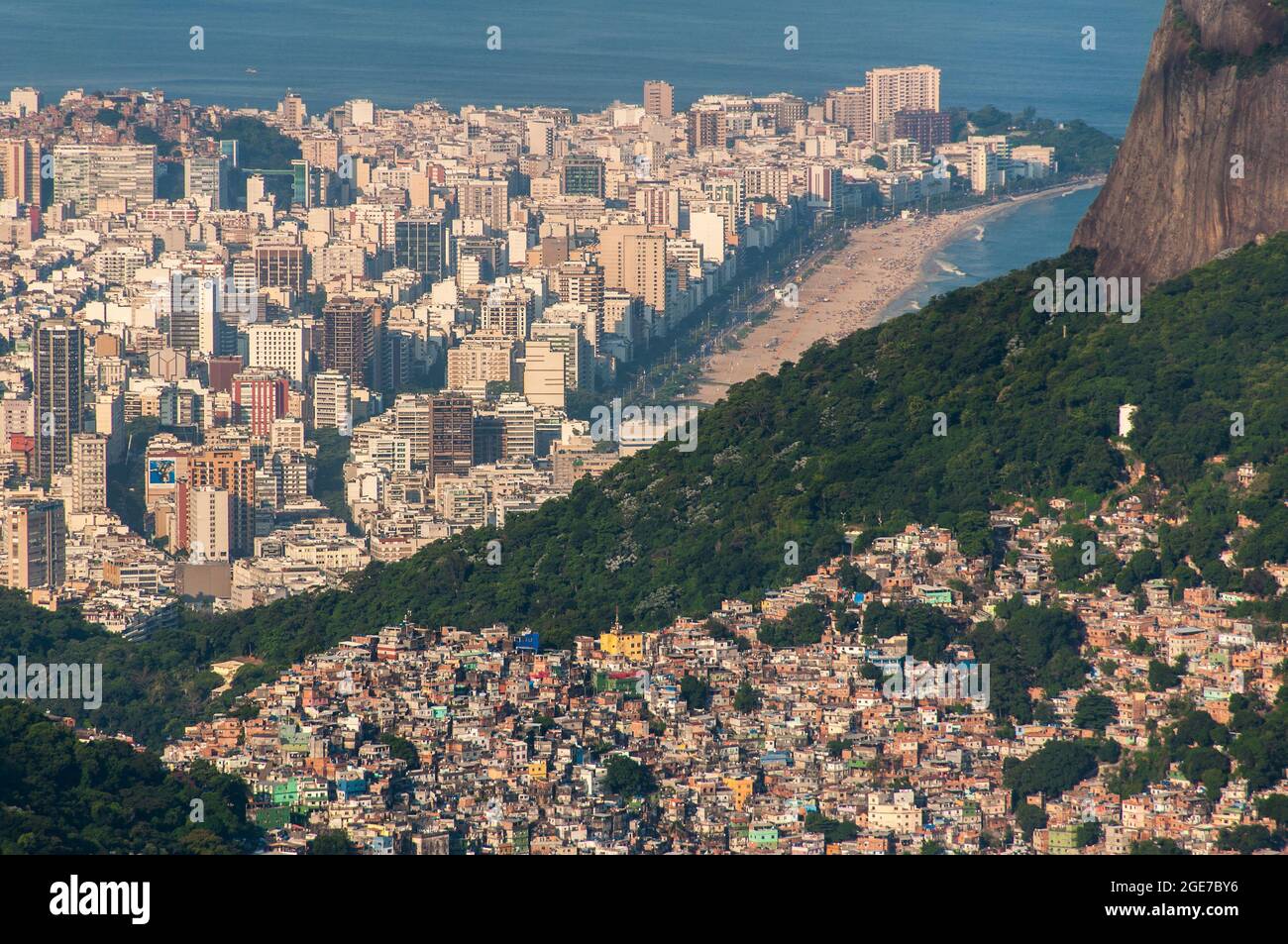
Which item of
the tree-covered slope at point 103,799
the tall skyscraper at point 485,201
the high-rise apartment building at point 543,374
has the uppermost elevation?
the tall skyscraper at point 485,201

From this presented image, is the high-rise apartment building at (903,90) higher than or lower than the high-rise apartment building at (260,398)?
higher

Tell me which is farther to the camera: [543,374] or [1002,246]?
[1002,246]

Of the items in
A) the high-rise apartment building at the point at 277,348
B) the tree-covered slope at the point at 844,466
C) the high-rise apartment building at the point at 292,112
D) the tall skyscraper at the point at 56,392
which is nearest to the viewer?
the tree-covered slope at the point at 844,466

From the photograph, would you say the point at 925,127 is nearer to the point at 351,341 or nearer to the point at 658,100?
the point at 658,100

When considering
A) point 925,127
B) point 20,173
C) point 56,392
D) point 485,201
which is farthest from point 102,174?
point 56,392

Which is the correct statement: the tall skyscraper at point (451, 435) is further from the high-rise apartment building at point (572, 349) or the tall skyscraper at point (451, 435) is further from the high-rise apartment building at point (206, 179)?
the high-rise apartment building at point (206, 179)

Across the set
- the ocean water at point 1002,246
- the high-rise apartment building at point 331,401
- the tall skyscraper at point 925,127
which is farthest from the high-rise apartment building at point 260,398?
the tall skyscraper at point 925,127
